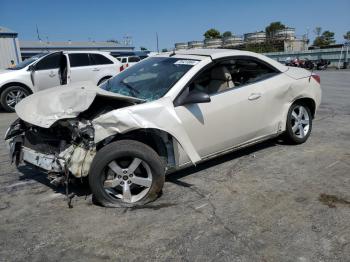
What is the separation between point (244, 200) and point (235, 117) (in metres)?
1.13

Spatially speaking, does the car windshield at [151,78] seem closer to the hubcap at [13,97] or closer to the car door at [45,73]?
the car door at [45,73]

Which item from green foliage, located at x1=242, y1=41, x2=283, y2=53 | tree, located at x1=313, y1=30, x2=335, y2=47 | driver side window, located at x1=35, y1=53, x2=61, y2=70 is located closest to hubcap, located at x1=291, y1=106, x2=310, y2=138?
driver side window, located at x1=35, y1=53, x2=61, y2=70

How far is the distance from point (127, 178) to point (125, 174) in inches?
2.0

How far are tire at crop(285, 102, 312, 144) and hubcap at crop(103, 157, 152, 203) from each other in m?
2.58

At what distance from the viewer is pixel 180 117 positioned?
12.8 ft

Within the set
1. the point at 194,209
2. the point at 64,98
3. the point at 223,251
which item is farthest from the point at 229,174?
the point at 64,98

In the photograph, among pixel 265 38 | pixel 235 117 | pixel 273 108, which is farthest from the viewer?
pixel 265 38

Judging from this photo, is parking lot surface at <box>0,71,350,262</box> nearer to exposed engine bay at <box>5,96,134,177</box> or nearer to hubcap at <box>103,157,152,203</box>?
hubcap at <box>103,157,152,203</box>

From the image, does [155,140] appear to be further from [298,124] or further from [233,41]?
[233,41]

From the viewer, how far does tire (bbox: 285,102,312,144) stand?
5.33 metres

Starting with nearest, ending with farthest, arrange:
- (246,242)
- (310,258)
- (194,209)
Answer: (310,258), (246,242), (194,209)

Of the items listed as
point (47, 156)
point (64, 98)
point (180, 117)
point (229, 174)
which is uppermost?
point (64, 98)

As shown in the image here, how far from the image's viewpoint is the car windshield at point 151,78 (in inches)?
164

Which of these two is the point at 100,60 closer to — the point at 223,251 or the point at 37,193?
the point at 37,193
